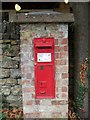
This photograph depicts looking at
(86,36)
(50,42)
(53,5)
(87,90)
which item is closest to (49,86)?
(50,42)

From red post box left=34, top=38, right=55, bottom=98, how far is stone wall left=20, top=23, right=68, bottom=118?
7 cm

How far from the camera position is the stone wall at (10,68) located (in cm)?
467

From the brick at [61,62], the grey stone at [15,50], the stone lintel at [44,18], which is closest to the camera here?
the stone lintel at [44,18]

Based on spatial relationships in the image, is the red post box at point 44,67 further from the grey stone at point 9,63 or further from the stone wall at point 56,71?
the grey stone at point 9,63

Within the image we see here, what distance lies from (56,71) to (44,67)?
0.20m

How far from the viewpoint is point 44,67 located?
3982 millimetres

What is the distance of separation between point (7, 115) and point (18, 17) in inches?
64.9

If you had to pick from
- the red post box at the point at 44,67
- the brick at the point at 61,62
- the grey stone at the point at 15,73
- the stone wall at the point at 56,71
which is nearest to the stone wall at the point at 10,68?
the grey stone at the point at 15,73

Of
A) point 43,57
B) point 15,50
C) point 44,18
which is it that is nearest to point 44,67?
point 43,57

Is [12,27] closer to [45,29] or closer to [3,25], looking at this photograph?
[3,25]

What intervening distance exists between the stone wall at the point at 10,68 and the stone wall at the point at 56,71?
0.62 m

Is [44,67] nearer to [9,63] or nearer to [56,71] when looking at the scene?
[56,71]

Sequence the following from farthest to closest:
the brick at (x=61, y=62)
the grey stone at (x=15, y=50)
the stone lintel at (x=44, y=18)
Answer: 1. the grey stone at (x=15, y=50)
2. the brick at (x=61, y=62)
3. the stone lintel at (x=44, y=18)

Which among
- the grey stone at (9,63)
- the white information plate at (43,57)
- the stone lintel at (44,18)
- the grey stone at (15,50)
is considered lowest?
the grey stone at (9,63)
